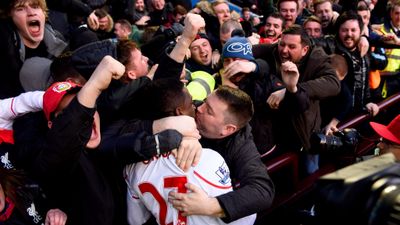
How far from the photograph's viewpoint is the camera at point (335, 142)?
10.4 feet

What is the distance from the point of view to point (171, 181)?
1974mm

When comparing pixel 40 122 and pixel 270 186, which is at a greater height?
pixel 40 122

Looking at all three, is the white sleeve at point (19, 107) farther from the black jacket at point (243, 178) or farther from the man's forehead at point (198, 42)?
the man's forehead at point (198, 42)

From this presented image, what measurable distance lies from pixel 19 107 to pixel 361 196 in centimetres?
168

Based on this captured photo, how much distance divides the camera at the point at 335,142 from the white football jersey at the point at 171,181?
4.33ft

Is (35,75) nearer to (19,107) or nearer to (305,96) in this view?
(19,107)

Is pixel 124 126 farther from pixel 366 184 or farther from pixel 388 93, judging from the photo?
pixel 388 93

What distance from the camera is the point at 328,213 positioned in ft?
3.38

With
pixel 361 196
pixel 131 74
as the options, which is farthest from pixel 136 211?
pixel 361 196

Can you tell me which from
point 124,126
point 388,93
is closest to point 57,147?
point 124,126

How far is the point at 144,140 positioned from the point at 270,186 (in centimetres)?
66

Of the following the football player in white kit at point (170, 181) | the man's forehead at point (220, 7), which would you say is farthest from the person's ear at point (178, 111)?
the man's forehead at point (220, 7)

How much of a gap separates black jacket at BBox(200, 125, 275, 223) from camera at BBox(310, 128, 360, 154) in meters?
0.86

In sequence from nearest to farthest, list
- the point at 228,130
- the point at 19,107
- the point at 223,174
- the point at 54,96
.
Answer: the point at 54,96
the point at 223,174
the point at 19,107
the point at 228,130
